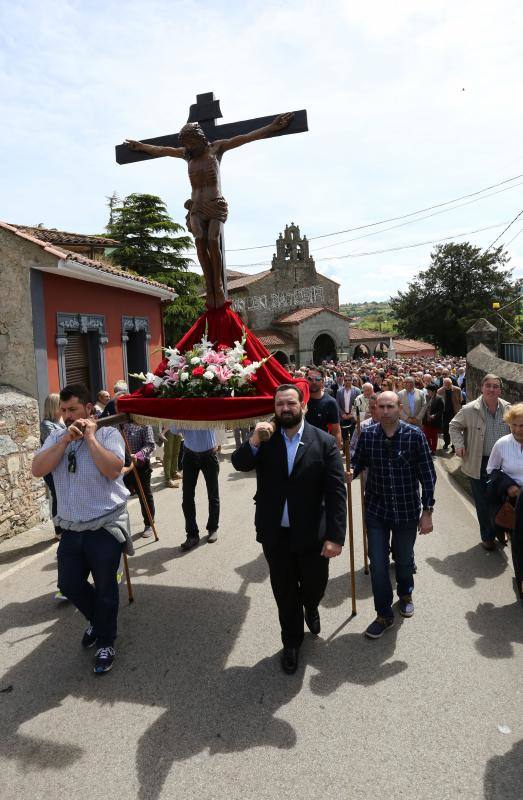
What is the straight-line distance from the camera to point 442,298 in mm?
50438

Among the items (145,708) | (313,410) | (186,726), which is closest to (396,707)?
(186,726)

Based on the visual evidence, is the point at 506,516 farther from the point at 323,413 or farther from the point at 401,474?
the point at 323,413

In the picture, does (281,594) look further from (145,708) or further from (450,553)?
(450,553)

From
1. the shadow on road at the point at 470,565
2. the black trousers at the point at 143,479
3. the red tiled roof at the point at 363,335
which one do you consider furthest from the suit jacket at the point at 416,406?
the red tiled roof at the point at 363,335

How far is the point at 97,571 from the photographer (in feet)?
13.0

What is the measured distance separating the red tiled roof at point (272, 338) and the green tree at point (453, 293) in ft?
40.3

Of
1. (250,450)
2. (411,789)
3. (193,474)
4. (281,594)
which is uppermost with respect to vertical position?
(250,450)

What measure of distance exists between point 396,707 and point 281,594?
1031 millimetres

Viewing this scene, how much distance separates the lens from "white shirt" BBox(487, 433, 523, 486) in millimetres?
4785

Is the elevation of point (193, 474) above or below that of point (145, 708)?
above

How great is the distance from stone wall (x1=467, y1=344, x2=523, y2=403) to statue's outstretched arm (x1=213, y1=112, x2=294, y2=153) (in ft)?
17.5

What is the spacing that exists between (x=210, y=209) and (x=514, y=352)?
34.4 ft

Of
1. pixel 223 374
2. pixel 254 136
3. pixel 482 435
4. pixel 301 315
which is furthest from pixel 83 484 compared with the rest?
pixel 301 315

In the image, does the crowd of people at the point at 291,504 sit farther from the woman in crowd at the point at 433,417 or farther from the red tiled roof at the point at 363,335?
the red tiled roof at the point at 363,335
